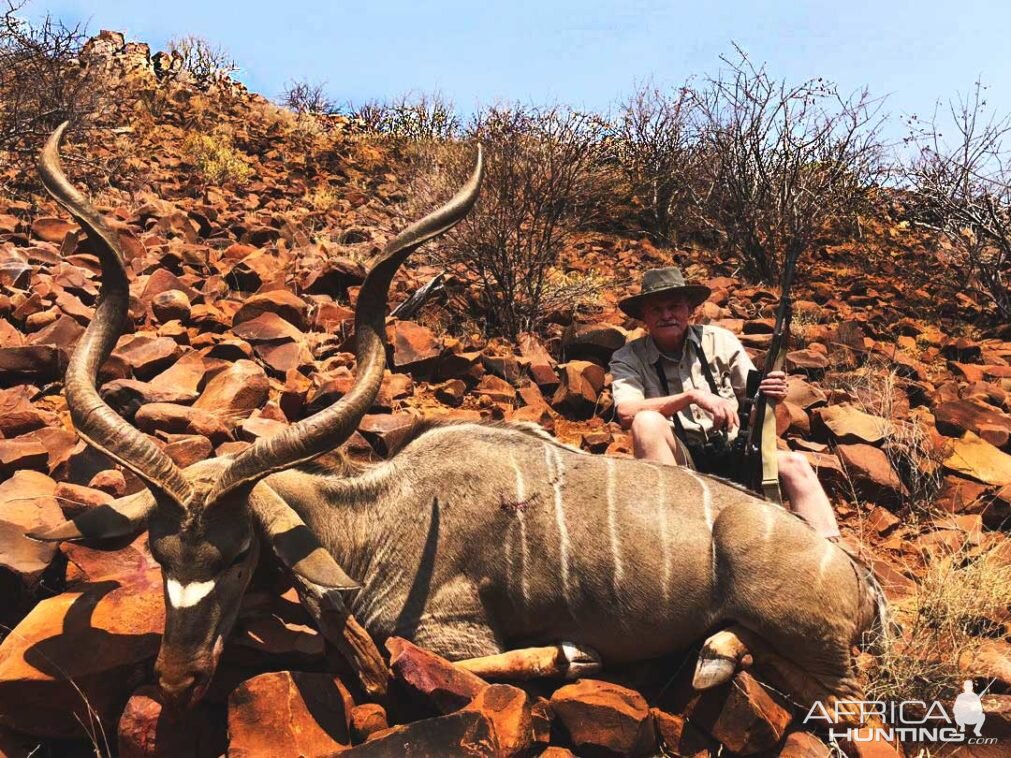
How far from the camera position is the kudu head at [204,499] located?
2525 millimetres

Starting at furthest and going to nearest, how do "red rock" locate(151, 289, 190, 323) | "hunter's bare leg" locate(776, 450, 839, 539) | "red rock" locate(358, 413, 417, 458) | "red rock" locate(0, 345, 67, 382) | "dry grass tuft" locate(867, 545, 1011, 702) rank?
"red rock" locate(151, 289, 190, 323)
"red rock" locate(0, 345, 67, 382)
"red rock" locate(358, 413, 417, 458)
"hunter's bare leg" locate(776, 450, 839, 539)
"dry grass tuft" locate(867, 545, 1011, 702)

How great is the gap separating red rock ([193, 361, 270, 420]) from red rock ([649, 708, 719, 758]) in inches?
106

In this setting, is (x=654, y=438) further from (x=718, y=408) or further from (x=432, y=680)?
(x=432, y=680)

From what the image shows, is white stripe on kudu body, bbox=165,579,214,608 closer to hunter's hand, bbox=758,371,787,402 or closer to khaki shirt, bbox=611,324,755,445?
khaki shirt, bbox=611,324,755,445

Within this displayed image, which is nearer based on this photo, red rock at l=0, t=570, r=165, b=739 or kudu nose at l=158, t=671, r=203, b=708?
kudu nose at l=158, t=671, r=203, b=708

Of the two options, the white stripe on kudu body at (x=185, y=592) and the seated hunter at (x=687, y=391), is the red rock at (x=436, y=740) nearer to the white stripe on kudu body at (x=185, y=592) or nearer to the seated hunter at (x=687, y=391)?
the white stripe on kudu body at (x=185, y=592)

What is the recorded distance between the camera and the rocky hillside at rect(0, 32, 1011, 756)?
2639mm

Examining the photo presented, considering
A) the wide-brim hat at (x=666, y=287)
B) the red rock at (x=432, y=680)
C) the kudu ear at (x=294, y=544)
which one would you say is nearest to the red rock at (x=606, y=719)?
the red rock at (x=432, y=680)

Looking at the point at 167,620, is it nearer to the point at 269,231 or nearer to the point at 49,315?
the point at 49,315

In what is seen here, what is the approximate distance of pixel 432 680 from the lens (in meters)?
2.66

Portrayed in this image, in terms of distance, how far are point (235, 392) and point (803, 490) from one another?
308 centimetres

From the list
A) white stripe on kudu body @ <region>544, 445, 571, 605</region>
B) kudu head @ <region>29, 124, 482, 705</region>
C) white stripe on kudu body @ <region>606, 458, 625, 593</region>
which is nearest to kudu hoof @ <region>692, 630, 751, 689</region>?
white stripe on kudu body @ <region>606, 458, 625, 593</region>

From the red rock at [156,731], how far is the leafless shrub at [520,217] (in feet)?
16.0

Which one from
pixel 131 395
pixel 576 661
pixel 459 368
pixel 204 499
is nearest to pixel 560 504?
pixel 576 661
